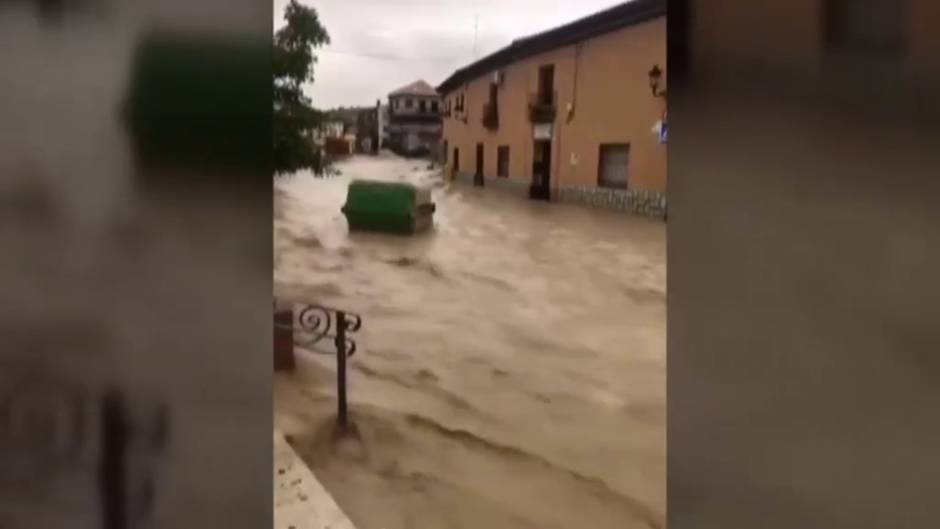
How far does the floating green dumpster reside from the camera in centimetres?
91

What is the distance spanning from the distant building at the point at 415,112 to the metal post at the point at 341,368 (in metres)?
0.17

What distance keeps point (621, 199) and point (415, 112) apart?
0.23m

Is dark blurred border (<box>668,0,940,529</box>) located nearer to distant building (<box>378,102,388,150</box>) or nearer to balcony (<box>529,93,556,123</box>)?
balcony (<box>529,93,556,123</box>)

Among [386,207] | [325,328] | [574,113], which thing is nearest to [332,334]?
[325,328]

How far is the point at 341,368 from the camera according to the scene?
2.89 feet

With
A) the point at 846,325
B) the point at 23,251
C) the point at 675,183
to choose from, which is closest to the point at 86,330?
the point at 23,251

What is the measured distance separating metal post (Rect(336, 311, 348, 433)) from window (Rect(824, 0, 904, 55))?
53cm

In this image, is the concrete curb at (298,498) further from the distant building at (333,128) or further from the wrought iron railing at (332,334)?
the distant building at (333,128)

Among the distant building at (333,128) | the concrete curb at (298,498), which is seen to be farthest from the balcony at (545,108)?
the concrete curb at (298,498)

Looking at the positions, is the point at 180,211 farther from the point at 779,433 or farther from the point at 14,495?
the point at 779,433

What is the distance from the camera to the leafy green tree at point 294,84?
85 centimetres

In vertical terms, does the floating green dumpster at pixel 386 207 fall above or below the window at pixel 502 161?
below

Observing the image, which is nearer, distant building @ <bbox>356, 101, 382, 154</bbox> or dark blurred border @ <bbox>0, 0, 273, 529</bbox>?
dark blurred border @ <bbox>0, 0, 273, 529</bbox>

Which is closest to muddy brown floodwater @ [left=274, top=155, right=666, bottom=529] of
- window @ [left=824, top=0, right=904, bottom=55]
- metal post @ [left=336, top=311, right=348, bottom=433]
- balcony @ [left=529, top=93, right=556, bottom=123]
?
metal post @ [left=336, top=311, right=348, bottom=433]
